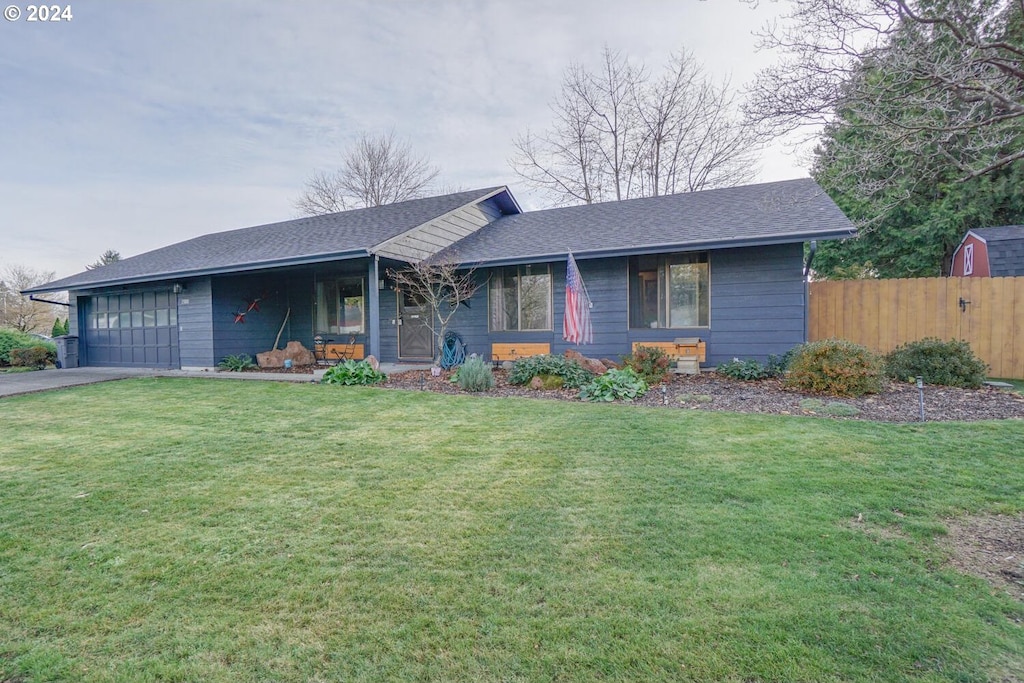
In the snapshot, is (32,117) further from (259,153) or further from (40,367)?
(40,367)

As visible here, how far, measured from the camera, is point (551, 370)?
751 centimetres

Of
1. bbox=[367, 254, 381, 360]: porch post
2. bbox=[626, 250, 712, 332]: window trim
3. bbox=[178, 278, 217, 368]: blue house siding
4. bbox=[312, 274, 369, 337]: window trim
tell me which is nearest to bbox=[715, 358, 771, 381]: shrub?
bbox=[626, 250, 712, 332]: window trim

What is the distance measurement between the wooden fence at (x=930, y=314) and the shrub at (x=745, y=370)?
2469mm

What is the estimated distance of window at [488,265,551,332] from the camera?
9930 mm

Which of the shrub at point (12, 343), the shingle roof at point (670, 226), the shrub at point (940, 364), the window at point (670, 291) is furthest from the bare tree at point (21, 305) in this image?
the shrub at point (940, 364)

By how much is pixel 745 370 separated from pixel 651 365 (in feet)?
5.39

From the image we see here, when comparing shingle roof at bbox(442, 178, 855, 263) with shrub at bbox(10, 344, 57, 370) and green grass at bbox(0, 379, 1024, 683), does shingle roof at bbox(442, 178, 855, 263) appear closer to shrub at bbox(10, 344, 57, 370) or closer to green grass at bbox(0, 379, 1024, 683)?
green grass at bbox(0, 379, 1024, 683)

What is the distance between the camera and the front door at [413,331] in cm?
1100

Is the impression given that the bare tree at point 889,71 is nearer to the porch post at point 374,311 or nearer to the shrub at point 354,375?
the porch post at point 374,311

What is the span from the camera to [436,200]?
12484 mm

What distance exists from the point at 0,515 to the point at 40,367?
13.8 meters

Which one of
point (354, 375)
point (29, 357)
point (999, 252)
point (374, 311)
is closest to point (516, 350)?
point (374, 311)

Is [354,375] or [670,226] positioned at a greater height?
[670,226]

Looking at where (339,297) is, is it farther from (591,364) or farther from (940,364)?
(940,364)
